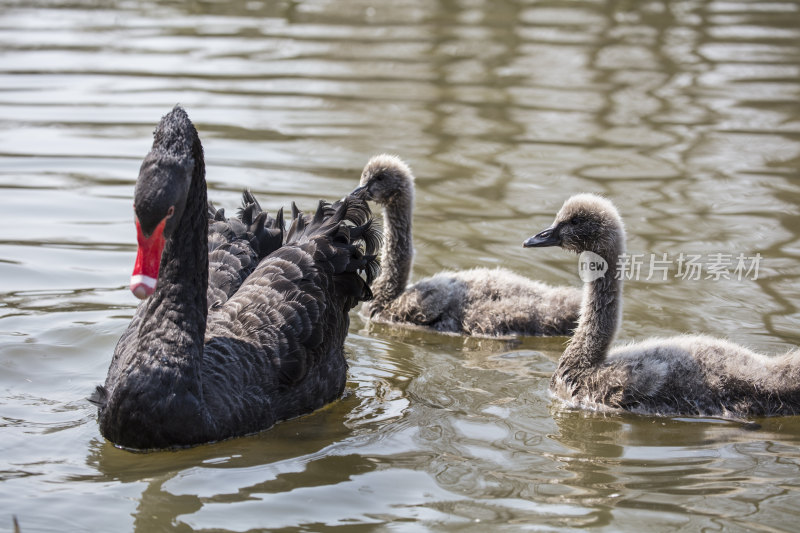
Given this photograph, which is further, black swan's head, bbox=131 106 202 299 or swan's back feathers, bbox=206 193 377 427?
swan's back feathers, bbox=206 193 377 427

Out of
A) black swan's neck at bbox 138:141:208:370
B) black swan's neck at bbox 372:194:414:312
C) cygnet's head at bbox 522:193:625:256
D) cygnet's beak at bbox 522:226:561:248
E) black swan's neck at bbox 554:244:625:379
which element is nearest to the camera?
black swan's neck at bbox 138:141:208:370

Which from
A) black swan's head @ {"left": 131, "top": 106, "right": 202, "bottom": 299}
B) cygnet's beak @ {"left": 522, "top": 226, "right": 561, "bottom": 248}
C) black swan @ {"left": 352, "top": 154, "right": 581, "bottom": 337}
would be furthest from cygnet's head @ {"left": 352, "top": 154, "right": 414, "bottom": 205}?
black swan's head @ {"left": 131, "top": 106, "right": 202, "bottom": 299}

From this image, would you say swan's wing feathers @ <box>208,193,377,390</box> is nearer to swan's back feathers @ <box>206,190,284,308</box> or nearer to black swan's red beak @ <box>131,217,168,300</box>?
swan's back feathers @ <box>206,190,284,308</box>

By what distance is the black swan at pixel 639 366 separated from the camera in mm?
5879

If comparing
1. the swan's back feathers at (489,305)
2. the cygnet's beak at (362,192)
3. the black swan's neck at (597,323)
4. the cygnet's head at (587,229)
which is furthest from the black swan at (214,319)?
the black swan's neck at (597,323)

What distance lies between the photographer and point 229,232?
21.5 ft

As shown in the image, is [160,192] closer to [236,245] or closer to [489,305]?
[236,245]

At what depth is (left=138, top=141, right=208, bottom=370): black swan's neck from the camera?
17.4 feet

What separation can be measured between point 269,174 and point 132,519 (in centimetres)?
540

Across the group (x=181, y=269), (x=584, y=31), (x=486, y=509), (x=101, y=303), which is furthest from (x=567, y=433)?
(x=584, y=31)

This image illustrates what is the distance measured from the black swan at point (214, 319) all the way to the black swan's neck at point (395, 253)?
120cm

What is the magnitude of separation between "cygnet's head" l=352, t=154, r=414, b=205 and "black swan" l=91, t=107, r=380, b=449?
133 cm

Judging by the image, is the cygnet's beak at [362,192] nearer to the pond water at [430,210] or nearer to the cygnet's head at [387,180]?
the cygnet's head at [387,180]

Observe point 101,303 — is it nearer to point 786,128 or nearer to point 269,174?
point 269,174
